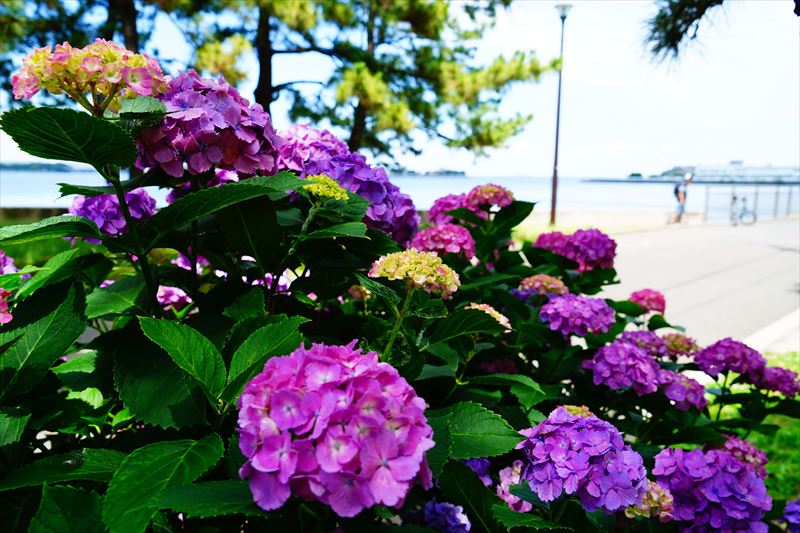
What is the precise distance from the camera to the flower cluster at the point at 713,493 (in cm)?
135

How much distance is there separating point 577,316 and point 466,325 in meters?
0.79

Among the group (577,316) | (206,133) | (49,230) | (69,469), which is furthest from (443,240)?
(69,469)

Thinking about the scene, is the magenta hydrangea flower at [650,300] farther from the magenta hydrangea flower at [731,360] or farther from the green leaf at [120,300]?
the green leaf at [120,300]

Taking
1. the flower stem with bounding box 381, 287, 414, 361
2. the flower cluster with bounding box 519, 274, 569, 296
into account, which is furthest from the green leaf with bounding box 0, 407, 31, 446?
the flower cluster with bounding box 519, 274, 569, 296

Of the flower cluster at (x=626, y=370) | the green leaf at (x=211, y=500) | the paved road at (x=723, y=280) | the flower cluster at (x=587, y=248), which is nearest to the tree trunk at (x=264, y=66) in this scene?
the paved road at (x=723, y=280)

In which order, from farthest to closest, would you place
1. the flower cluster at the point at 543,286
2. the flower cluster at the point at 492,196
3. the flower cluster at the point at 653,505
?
the flower cluster at the point at 492,196 < the flower cluster at the point at 543,286 < the flower cluster at the point at 653,505

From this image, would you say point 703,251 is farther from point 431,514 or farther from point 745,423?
point 431,514

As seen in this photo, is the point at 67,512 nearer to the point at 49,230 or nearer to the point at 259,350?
the point at 259,350

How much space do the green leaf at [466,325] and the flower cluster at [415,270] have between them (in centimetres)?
7

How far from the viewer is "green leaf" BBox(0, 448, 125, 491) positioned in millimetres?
804

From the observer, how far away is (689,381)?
6.22 feet

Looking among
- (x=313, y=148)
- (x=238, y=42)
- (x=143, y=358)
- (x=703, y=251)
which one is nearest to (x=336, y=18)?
(x=238, y=42)

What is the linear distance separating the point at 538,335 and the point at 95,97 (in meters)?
1.37

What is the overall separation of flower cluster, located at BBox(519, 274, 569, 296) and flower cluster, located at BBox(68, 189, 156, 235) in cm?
122
